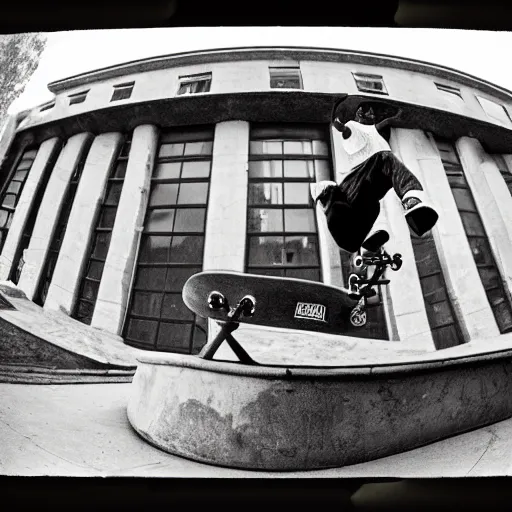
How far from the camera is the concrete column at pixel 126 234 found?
79.8 inches

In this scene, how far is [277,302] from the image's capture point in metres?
1.99

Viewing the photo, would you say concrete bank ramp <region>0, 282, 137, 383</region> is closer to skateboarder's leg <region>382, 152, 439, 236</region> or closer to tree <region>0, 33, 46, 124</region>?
tree <region>0, 33, 46, 124</region>

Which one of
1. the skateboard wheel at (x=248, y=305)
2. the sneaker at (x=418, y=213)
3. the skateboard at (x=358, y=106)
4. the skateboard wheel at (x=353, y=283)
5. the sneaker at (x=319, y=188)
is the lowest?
the skateboard wheel at (x=248, y=305)

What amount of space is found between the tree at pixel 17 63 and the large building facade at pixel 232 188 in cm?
18

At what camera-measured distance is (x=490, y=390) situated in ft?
6.75

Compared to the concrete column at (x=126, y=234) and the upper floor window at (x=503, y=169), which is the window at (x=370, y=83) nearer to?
the upper floor window at (x=503, y=169)

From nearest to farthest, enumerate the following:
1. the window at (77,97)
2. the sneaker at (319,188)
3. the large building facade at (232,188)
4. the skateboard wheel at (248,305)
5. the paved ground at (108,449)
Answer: the paved ground at (108,449)
the skateboard wheel at (248,305)
the large building facade at (232,188)
the sneaker at (319,188)
the window at (77,97)

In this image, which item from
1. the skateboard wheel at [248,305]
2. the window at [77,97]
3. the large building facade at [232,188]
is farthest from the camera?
the window at [77,97]

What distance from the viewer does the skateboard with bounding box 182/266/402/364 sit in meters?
1.96

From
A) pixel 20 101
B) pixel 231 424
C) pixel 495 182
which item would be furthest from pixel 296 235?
pixel 20 101

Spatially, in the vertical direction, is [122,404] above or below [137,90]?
below

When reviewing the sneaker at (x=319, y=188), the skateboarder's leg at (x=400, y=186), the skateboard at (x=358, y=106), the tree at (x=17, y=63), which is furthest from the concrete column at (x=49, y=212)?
the skateboarder's leg at (x=400, y=186)
